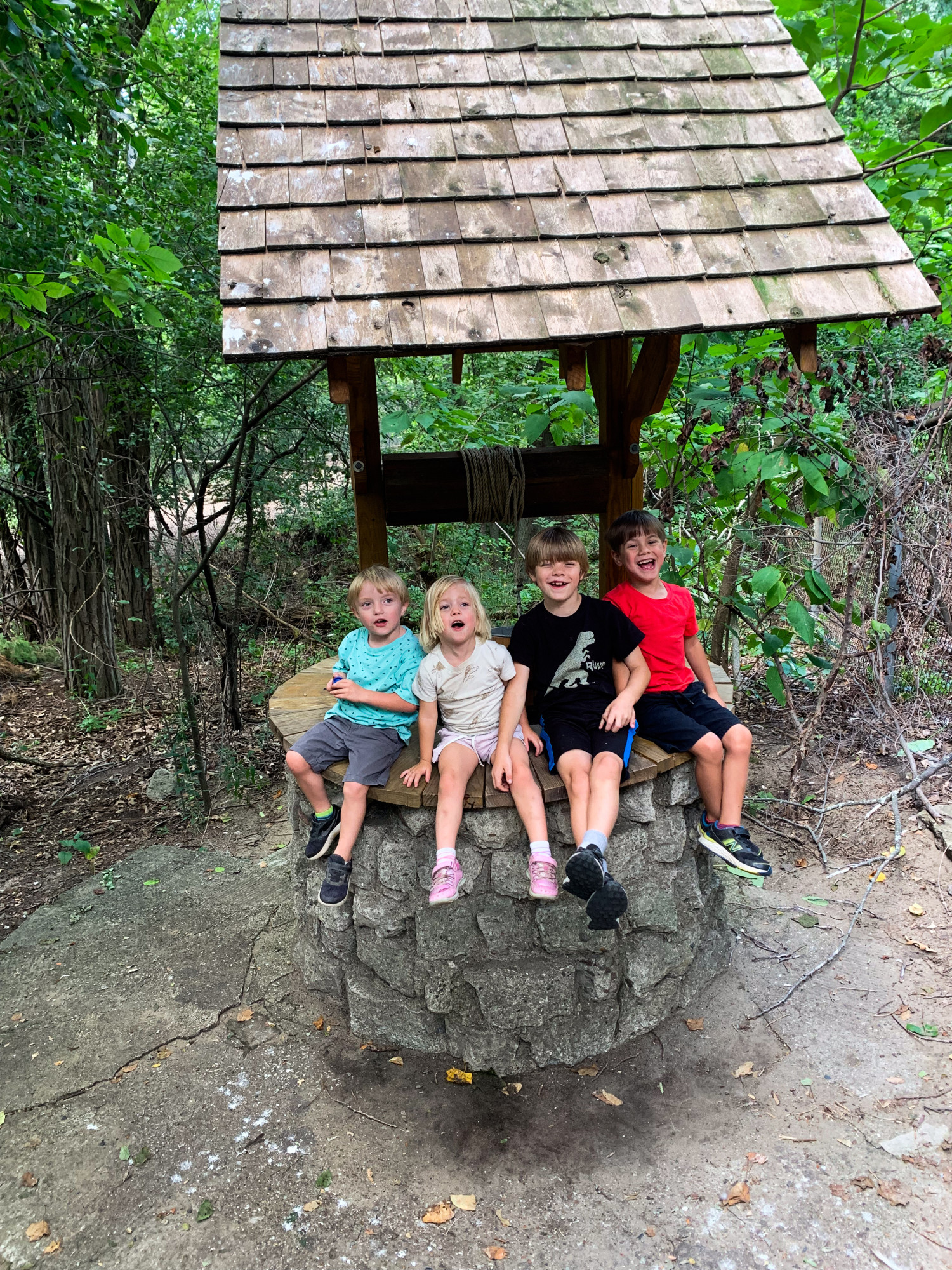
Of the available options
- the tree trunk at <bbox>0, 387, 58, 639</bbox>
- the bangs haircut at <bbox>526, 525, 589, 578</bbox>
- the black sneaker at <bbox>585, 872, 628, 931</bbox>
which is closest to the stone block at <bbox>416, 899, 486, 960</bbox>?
the black sneaker at <bbox>585, 872, 628, 931</bbox>

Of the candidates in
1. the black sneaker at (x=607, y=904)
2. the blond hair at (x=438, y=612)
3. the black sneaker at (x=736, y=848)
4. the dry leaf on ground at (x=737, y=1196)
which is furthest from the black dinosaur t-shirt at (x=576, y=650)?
the dry leaf on ground at (x=737, y=1196)

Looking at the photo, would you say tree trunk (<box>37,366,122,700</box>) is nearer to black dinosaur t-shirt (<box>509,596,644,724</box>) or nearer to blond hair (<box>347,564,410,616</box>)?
blond hair (<box>347,564,410,616</box>)

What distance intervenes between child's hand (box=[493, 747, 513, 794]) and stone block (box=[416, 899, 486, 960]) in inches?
18.0

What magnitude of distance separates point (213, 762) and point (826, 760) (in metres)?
3.88

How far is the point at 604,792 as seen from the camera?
2.56 meters

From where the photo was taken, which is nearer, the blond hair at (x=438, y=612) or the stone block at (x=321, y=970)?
the blond hair at (x=438, y=612)

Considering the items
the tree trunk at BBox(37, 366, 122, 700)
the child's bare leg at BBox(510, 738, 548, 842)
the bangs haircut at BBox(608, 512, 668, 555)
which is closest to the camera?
the child's bare leg at BBox(510, 738, 548, 842)

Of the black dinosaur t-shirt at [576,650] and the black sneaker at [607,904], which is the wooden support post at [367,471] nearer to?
the black dinosaur t-shirt at [576,650]

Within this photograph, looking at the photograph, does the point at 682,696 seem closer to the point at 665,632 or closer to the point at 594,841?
the point at 665,632

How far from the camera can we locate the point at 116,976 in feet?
11.3

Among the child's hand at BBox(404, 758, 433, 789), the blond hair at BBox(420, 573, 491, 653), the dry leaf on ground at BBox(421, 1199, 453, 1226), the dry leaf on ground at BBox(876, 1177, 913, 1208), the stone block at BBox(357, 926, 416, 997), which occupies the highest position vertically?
the blond hair at BBox(420, 573, 491, 653)

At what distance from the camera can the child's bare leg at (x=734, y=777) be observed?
281 centimetres

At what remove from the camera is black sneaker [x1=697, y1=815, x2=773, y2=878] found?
2676 mm

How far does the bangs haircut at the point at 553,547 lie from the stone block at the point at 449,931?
1192mm
